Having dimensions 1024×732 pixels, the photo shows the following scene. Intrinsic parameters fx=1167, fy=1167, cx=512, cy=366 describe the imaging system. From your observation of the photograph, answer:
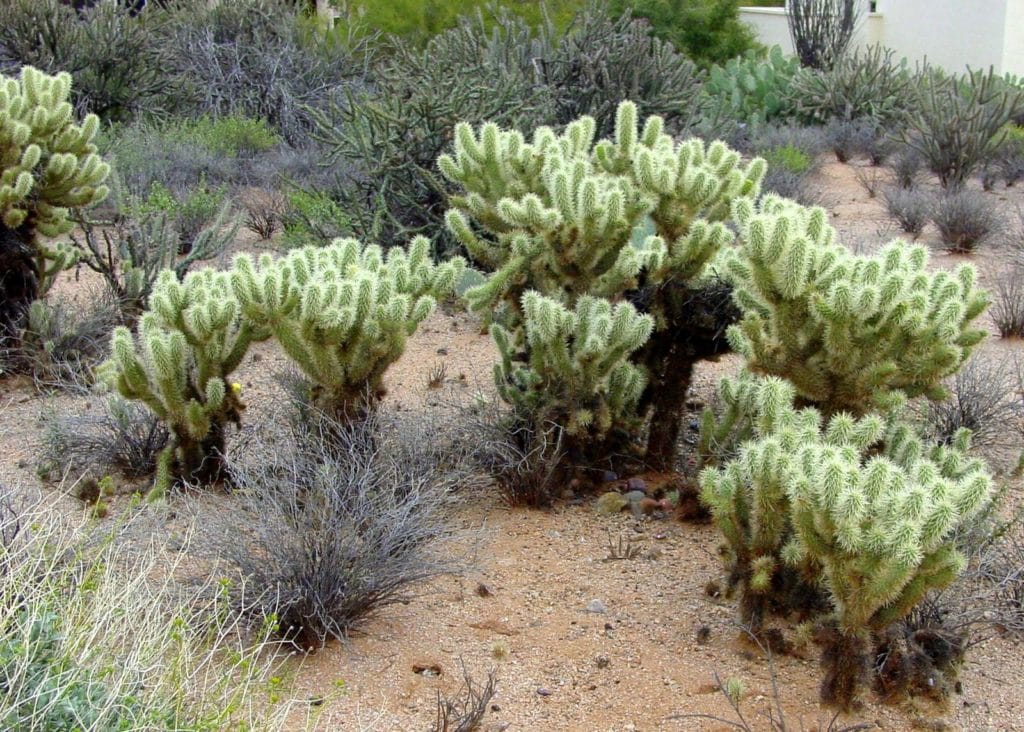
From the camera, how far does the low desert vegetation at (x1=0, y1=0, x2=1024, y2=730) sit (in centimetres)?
334

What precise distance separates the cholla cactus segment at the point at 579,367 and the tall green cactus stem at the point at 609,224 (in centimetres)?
7

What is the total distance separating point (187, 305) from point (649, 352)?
2060 millimetres

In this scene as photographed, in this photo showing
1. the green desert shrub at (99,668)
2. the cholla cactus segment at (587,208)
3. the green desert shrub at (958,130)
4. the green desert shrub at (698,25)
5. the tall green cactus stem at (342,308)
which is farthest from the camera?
the green desert shrub at (698,25)

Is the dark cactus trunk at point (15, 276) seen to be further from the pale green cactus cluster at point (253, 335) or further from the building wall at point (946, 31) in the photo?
the building wall at point (946, 31)

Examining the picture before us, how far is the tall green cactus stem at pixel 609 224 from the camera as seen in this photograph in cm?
498

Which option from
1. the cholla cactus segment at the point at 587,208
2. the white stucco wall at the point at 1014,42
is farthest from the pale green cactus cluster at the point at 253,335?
the white stucco wall at the point at 1014,42

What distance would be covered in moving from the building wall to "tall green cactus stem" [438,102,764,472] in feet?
45.7

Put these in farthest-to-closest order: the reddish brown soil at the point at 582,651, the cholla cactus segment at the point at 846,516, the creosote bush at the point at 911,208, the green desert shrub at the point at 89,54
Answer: the green desert shrub at the point at 89,54 → the creosote bush at the point at 911,208 → the reddish brown soil at the point at 582,651 → the cholla cactus segment at the point at 846,516

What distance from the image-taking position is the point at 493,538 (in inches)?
188

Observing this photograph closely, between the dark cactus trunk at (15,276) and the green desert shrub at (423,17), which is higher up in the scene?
the green desert shrub at (423,17)

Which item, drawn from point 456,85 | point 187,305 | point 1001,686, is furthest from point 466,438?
point 456,85

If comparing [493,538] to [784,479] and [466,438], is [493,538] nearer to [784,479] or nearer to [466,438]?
[466,438]

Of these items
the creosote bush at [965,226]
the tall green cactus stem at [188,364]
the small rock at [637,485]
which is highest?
the tall green cactus stem at [188,364]

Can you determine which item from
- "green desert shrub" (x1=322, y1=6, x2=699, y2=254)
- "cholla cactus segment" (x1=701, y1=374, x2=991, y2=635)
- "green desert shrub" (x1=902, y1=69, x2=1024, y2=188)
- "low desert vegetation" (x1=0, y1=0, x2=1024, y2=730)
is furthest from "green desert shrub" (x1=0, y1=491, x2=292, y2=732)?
"green desert shrub" (x1=902, y1=69, x2=1024, y2=188)
